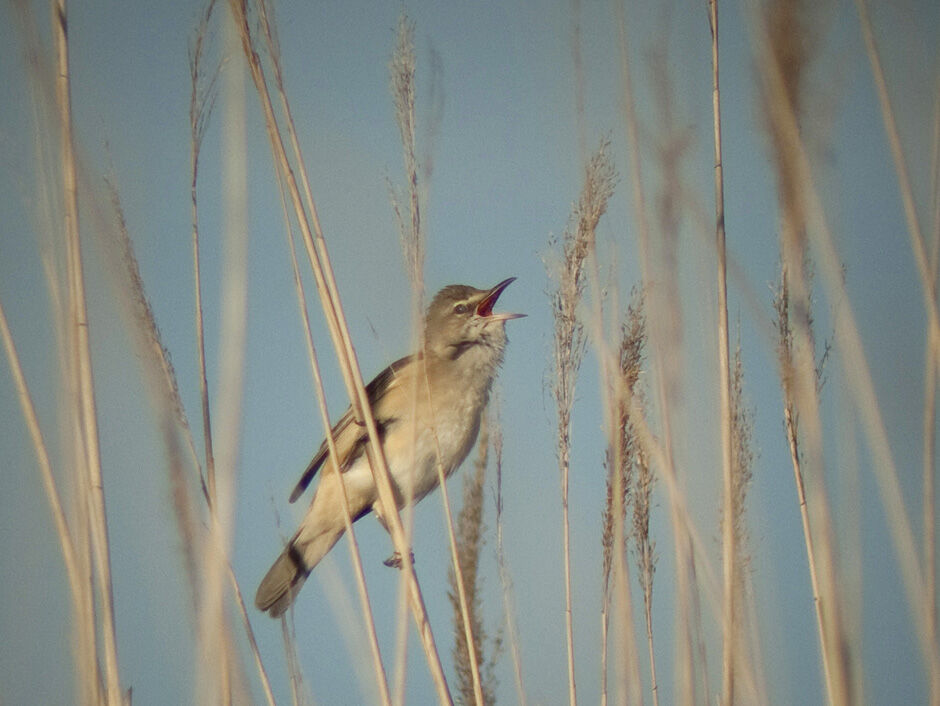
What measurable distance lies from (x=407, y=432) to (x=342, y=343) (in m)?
1.92

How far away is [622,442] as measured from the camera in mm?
2461

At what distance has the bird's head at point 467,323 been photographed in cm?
427

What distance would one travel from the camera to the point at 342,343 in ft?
6.51

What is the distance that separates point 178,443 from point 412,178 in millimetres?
830

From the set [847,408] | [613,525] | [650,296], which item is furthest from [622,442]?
[847,408]

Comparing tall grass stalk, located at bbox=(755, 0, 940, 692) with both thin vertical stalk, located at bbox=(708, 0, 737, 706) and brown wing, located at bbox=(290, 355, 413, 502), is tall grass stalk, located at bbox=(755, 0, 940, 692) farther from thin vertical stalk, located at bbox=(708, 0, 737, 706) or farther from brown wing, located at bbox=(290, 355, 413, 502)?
brown wing, located at bbox=(290, 355, 413, 502)

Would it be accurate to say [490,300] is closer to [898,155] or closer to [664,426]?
[664,426]

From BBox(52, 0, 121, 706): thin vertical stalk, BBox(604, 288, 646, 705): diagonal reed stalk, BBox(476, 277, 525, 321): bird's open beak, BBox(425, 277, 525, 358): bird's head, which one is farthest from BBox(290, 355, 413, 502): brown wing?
BBox(52, 0, 121, 706): thin vertical stalk

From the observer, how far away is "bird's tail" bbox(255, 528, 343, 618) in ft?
11.5

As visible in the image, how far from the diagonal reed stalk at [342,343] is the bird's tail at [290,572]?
1.44m

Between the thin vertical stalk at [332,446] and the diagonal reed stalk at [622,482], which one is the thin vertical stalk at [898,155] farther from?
the thin vertical stalk at [332,446]

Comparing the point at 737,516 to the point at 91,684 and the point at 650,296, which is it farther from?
the point at 91,684

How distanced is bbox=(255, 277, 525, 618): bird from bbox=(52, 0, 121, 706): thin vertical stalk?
5.48 feet

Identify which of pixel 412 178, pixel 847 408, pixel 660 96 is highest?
pixel 660 96
